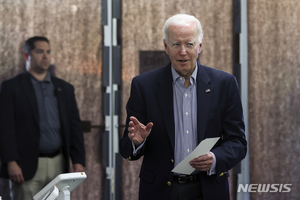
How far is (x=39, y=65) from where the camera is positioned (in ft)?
11.3

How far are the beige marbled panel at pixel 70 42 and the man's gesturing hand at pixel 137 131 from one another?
1.86m

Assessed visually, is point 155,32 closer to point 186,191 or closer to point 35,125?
point 35,125

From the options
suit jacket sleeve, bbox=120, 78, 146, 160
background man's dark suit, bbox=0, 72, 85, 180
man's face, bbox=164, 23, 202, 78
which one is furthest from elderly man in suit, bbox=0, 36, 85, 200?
man's face, bbox=164, 23, 202, 78

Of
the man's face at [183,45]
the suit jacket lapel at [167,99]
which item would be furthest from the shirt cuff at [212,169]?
the man's face at [183,45]

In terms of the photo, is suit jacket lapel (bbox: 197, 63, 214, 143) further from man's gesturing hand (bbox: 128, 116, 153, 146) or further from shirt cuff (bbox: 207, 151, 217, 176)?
man's gesturing hand (bbox: 128, 116, 153, 146)

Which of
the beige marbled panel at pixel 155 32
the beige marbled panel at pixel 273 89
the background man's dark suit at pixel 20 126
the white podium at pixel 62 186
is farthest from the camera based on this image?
the beige marbled panel at pixel 273 89

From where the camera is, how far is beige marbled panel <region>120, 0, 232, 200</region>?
11.8ft

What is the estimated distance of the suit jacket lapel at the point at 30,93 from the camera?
333 cm

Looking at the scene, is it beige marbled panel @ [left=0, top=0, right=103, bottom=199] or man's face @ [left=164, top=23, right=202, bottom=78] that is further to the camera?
beige marbled panel @ [left=0, top=0, right=103, bottom=199]

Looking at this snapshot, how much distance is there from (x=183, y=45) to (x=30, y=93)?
1989 millimetres

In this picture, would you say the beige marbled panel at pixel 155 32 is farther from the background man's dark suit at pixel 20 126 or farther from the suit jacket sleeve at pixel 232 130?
Result: the suit jacket sleeve at pixel 232 130

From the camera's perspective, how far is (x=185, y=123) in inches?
73.7

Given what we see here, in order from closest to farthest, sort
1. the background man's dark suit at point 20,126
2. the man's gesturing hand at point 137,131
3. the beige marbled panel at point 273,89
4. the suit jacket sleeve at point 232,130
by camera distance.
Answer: the man's gesturing hand at point 137,131
the suit jacket sleeve at point 232,130
the background man's dark suit at point 20,126
the beige marbled panel at point 273,89

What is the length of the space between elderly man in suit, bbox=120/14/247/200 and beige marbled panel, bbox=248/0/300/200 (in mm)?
1929
